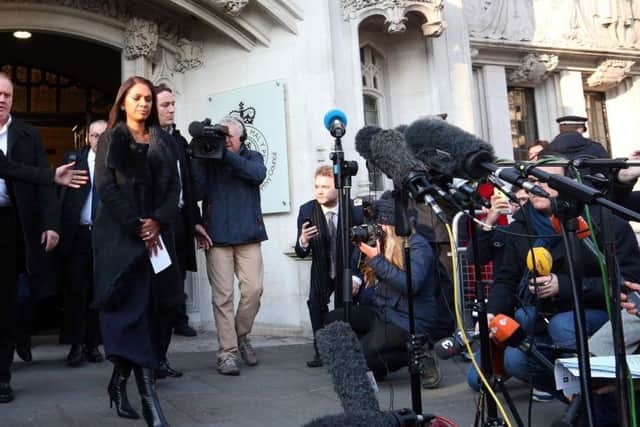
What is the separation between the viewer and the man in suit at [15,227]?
459 cm

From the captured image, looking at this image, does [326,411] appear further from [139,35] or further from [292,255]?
[139,35]

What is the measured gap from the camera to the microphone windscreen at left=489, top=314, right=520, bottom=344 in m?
3.27

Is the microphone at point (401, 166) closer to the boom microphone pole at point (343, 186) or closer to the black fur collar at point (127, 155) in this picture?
the boom microphone pole at point (343, 186)

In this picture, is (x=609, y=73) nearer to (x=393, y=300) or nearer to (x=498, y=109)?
(x=498, y=109)

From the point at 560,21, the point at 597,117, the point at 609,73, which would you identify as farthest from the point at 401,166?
the point at 597,117

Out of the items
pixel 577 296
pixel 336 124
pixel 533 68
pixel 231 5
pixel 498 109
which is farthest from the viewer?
pixel 533 68

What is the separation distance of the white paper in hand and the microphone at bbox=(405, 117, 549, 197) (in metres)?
1.83

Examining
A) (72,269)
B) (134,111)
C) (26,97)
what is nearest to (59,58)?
(26,97)

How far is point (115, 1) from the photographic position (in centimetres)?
855

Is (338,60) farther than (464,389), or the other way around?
(338,60)

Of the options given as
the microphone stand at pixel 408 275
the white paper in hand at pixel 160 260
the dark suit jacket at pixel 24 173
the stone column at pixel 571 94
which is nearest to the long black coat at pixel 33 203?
the dark suit jacket at pixel 24 173

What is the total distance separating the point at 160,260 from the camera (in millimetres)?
4035

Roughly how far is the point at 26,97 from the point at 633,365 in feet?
33.4

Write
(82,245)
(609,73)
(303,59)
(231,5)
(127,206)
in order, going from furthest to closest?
(609,73) < (303,59) < (231,5) < (82,245) < (127,206)
